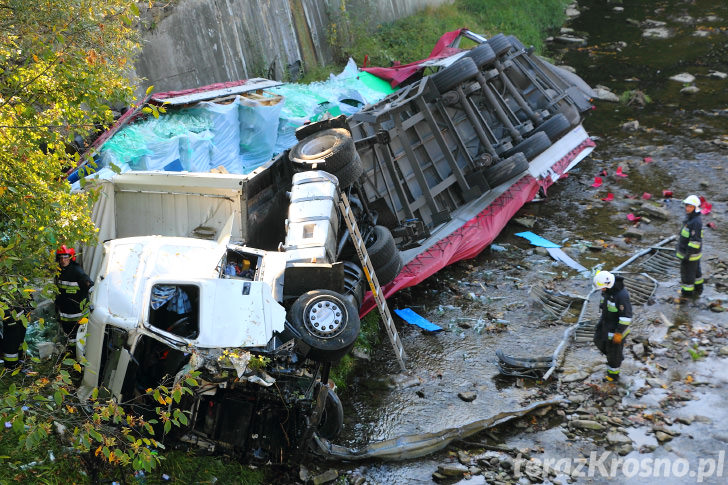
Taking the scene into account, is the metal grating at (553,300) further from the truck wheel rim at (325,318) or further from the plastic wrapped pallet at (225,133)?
the plastic wrapped pallet at (225,133)

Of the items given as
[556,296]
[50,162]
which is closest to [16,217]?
[50,162]

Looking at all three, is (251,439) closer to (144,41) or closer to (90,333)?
(90,333)

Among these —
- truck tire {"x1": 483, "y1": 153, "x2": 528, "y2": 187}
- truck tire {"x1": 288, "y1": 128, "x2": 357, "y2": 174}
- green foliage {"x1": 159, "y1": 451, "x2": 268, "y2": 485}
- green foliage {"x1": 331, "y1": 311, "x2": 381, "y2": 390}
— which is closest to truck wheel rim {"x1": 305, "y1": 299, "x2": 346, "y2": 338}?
green foliage {"x1": 159, "y1": 451, "x2": 268, "y2": 485}

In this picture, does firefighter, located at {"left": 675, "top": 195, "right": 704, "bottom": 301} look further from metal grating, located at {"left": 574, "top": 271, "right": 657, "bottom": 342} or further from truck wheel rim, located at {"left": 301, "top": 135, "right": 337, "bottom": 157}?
truck wheel rim, located at {"left": 301, "top": 135, "right": 337, "bottom": 157}

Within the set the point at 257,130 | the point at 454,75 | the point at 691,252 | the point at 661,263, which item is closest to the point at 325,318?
the point at 257,130

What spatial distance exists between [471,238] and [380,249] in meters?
2.31

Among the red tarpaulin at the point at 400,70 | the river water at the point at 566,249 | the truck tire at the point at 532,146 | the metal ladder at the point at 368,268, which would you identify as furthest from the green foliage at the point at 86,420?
the red tarpaulin at the point at 400,70

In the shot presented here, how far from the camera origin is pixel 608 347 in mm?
8094

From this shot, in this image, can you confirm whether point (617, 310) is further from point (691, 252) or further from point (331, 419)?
point (331, 419)

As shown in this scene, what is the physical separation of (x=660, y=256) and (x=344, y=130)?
4.80 m

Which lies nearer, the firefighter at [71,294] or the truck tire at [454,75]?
the firefighter at [71,294]

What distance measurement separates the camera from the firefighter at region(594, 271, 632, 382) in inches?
316

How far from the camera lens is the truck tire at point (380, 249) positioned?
910cm

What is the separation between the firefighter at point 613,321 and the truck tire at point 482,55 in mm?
5327
